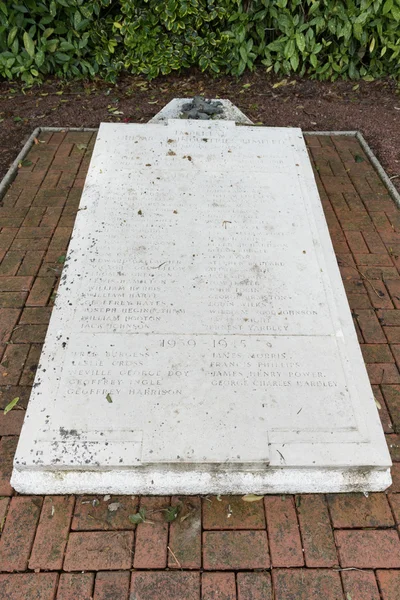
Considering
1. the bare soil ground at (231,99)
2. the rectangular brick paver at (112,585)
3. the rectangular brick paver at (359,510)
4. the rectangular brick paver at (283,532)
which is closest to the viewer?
the rectangular brick paver at (112,585)

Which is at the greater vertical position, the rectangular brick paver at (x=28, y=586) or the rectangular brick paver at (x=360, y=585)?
the rectangular brick paver at (x=28, y=586)

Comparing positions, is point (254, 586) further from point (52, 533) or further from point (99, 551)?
point (52, 533)

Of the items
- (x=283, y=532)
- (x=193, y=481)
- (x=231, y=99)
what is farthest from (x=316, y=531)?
(x=231, y=99)

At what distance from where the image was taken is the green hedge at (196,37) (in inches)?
192

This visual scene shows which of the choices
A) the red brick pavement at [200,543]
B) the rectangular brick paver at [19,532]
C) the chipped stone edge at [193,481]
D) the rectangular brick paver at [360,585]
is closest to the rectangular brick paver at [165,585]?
the red brick pavement at [200,543]

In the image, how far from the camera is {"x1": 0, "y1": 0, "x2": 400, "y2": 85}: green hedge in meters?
4.87

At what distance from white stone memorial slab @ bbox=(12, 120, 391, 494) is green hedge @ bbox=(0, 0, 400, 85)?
2868 millimetres

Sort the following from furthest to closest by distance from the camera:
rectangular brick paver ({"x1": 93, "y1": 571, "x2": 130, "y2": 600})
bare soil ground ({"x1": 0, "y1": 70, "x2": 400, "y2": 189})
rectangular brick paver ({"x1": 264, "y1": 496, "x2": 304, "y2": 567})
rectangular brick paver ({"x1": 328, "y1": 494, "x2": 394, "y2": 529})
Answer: bare soil ground ({"x1": 0, "y1": 70, "x2": 400, "y2": 189}) → rectangular brick paver ({"x1": 328, "y1": 494, "x2": 394, "y2": 529}) → rectangular brick paver ({"x1": 264, "y1": 496, "x2": 304, "y2": 567}) → rectangular brick paver ({"x1": 93, "y1": 571, "x2": 130, "y2": 600})

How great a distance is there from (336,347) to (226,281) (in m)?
0.70

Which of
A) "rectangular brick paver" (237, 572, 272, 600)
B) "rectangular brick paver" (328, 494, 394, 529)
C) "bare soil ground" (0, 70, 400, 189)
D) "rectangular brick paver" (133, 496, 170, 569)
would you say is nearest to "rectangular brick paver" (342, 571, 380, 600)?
"rectangular brick paver" (328, 494, 394, 529)

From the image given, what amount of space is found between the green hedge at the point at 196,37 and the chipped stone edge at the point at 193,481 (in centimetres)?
476

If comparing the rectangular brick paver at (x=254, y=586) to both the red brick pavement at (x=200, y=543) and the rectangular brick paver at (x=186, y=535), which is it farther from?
the rectangular brick paver at (x=186, y=535)

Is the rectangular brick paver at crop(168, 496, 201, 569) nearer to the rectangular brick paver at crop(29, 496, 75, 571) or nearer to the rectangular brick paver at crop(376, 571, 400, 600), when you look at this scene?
the rectangular brick paver at crop(29, 496, 75, 571)

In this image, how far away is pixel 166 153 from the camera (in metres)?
3.26
